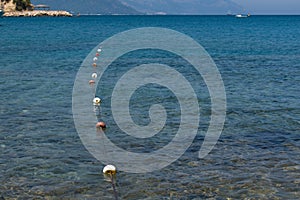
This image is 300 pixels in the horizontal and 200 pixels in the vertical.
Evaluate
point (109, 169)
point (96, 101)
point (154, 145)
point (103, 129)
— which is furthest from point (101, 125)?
point (109, 169)

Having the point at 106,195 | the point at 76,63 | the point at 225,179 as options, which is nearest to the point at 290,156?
the point at 225,179

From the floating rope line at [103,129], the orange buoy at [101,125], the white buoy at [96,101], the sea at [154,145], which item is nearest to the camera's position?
the sea at [154,145]

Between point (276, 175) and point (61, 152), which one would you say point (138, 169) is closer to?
point (61, 152)

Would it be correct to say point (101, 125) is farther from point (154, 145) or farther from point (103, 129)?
point (154, 145)

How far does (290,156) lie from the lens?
15711 mm

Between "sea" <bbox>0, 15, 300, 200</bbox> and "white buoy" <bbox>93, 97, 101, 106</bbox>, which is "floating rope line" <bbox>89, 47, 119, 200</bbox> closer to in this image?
"white buoy" <bbox>93, 97, 101, 106</bbox>

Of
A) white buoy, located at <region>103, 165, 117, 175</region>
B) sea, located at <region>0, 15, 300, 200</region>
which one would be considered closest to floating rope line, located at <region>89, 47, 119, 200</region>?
white buoy, located at <region>103, 165, 117, 175</region>

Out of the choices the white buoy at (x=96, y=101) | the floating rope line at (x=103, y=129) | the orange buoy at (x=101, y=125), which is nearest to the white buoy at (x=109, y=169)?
the floating rope line at (x=103, y=129)

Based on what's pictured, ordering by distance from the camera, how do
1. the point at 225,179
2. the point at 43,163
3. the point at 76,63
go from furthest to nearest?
1. the point at 76,63
2. the point at 43,163
3. the point at 225,179

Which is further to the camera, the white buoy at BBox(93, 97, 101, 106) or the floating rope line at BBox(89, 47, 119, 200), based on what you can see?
the white buoy at BBox(93, 97, 101, 106)

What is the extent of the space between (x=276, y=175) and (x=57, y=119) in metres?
11.6

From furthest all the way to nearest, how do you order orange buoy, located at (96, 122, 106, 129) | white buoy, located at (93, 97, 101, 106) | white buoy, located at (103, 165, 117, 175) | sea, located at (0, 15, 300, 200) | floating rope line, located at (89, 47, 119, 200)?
white buoy, located at (93, 97, 101, 106)
orange buoy, located at (96, 122, 106, 129)
white buoy, located at (103, 165, 117, 175)
floating rope line, located at (89, 47, 119, 200)
sea, located at (0, 15, 300, 200)

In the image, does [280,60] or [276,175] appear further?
[280,60]

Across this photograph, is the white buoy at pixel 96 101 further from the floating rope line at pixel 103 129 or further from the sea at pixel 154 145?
the sea at pixel 154 145
